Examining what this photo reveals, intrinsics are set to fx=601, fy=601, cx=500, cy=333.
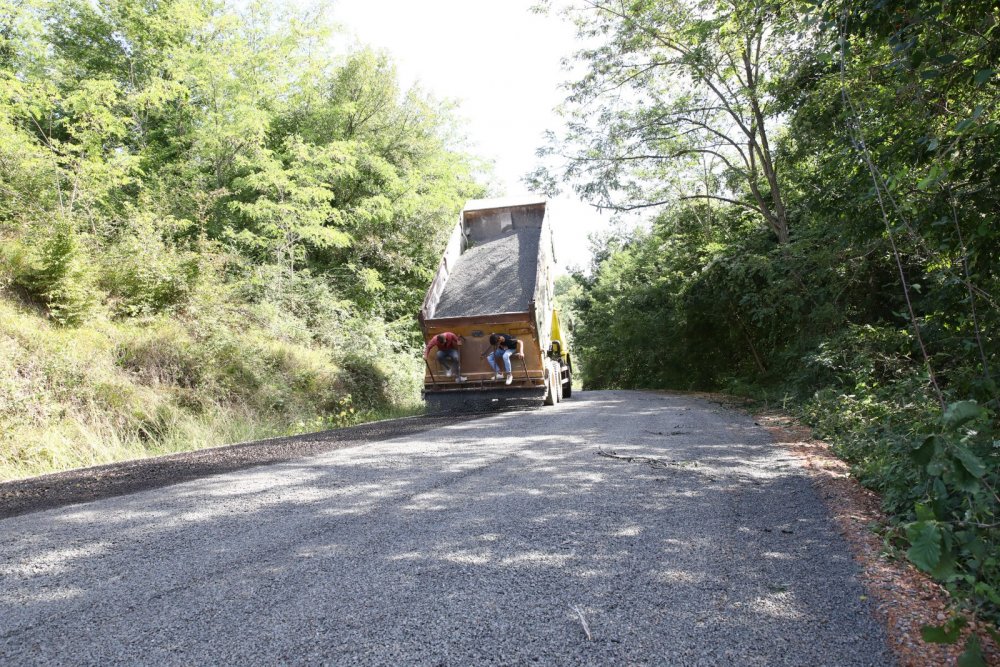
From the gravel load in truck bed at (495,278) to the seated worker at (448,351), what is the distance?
0.56 m

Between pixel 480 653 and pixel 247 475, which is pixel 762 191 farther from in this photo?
pixel 480 653

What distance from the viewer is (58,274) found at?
367 inches

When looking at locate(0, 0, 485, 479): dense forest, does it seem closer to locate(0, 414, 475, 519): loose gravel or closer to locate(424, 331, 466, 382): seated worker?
locate(0, 414, 475, 519): loose gravel

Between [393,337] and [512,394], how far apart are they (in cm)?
578

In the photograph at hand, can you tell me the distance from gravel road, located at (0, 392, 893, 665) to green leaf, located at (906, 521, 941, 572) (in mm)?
555

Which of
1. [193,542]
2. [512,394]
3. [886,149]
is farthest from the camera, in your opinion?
[512,394]

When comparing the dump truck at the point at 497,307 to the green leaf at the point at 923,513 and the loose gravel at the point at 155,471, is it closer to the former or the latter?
the loose gravel at the point at 155,471

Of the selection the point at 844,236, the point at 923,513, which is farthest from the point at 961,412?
the point at 844,236

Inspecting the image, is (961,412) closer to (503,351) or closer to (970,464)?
(970,464)

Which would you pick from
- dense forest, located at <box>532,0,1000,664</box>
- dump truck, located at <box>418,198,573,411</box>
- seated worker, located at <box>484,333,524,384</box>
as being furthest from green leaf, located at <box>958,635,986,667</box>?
seated worker, located at <box>484,333,524,384</box>

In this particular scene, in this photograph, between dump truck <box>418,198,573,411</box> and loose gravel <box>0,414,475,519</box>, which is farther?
dump truck <box>418,198,573,411</box>

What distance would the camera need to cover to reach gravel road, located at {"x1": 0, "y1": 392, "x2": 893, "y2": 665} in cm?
218

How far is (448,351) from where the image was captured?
441 inches

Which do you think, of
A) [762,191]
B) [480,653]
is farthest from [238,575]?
[762,191]
